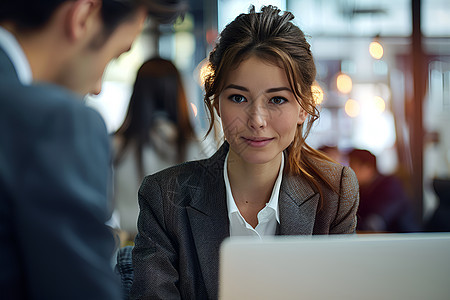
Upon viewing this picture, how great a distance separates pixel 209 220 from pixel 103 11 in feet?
2.62

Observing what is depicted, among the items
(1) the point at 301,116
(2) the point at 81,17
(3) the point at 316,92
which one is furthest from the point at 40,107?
(3) the point at 316,92

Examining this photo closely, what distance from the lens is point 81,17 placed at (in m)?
0.82

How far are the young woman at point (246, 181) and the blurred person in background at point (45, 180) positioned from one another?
0.67 m

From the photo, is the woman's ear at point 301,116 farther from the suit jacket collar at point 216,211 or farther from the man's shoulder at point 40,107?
the man's shoulder at point 40,107

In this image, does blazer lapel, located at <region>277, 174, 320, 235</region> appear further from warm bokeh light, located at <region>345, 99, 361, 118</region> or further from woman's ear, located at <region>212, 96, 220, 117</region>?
warm bokeh light, located at <region>345, 99, 361, 118</region>

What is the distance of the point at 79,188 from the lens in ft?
2.22

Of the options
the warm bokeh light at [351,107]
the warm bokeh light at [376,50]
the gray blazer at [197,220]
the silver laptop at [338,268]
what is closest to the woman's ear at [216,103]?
the gray blazer at [197,220]

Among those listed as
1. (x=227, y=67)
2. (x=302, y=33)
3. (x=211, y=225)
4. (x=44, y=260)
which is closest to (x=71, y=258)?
(x=44, y=260)

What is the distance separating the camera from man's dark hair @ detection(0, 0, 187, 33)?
79 centimetres

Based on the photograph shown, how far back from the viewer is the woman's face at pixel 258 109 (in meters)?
1.44

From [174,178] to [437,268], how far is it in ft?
2.85

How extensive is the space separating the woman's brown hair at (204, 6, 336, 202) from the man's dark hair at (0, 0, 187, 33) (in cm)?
45

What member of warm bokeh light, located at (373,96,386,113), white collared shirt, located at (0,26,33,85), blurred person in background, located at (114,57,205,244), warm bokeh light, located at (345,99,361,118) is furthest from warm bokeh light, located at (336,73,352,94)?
white collared shirt, located at (0,26,33,85)

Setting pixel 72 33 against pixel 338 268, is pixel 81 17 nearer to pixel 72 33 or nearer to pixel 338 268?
pixel 72 33
